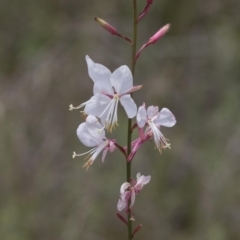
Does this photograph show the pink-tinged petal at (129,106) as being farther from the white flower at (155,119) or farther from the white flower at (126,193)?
the white flower at (126,193)

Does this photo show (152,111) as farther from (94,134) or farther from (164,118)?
(94,134)

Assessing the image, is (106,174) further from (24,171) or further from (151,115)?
(151,115)

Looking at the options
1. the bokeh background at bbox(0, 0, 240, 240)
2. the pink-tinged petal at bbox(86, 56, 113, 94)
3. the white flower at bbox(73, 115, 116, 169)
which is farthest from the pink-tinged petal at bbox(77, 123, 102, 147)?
the bokeh background at bbox(0, 0, 240, 240)

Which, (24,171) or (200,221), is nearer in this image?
(200,221)

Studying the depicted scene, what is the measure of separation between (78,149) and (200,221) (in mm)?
927

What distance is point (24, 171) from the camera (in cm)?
312

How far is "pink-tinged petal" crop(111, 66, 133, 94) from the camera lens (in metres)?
1.08

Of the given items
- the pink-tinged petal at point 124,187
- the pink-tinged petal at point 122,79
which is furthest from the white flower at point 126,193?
the pink-tinged petal at point 122,79

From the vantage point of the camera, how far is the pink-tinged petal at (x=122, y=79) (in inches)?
42.7

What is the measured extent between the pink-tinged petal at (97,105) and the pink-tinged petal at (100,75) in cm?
2

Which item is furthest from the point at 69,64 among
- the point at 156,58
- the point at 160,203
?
the point at 160,203

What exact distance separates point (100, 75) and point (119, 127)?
6.39 ft

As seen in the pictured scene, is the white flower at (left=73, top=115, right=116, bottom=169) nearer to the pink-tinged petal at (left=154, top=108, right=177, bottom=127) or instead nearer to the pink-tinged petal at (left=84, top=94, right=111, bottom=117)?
the pink-tinged petal at (left=84, top=94, right=111, bottom=117)

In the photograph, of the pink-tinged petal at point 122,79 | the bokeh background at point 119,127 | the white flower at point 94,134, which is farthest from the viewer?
the bokeh background at point 119,127
